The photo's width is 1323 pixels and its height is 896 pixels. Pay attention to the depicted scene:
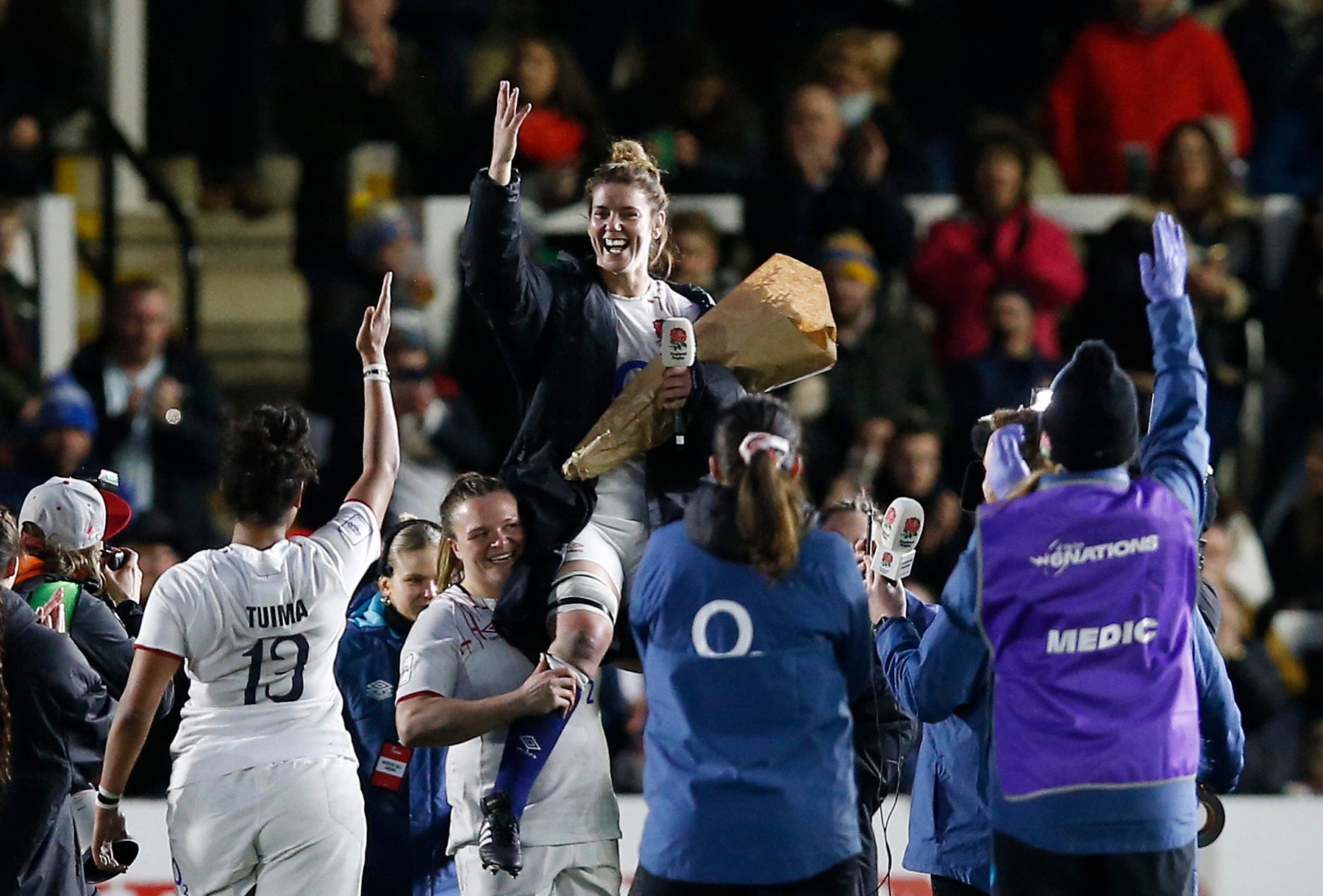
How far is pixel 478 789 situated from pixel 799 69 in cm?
554

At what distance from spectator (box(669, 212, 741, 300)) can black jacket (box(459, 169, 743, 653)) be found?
3.33m

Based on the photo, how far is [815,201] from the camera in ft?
29.8

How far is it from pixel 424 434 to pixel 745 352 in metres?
3.68

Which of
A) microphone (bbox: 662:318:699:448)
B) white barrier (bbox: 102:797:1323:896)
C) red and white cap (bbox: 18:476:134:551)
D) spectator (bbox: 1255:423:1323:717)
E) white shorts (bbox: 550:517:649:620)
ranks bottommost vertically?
white barrier (bbox: 102:797:1323:896)

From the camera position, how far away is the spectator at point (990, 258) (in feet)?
30.0

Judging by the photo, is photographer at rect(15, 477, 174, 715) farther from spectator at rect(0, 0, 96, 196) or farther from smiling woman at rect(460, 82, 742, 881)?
spectator at rect(0, 0, 96, 196)

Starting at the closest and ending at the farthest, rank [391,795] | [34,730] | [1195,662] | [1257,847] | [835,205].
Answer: [1195,662]
[34,730]
[391,795]
[1257,847]
[835,205]

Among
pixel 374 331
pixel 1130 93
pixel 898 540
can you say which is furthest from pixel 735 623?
pixel 1130 93

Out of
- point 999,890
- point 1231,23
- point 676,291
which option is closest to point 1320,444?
point 1231,23

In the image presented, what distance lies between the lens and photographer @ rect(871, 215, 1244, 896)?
4191 mm

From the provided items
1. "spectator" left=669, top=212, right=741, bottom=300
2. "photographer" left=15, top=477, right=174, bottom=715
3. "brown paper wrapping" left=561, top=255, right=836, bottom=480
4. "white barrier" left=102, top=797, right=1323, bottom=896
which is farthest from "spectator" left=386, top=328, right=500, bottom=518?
"brown paper wrapping" left=561, top=255, right=836, bottom=480

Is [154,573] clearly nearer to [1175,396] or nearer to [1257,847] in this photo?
[1257,847]

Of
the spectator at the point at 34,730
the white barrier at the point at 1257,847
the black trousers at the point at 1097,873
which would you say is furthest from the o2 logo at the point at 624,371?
the white barrier at the point at 1257,847

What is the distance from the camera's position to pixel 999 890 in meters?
4.30
